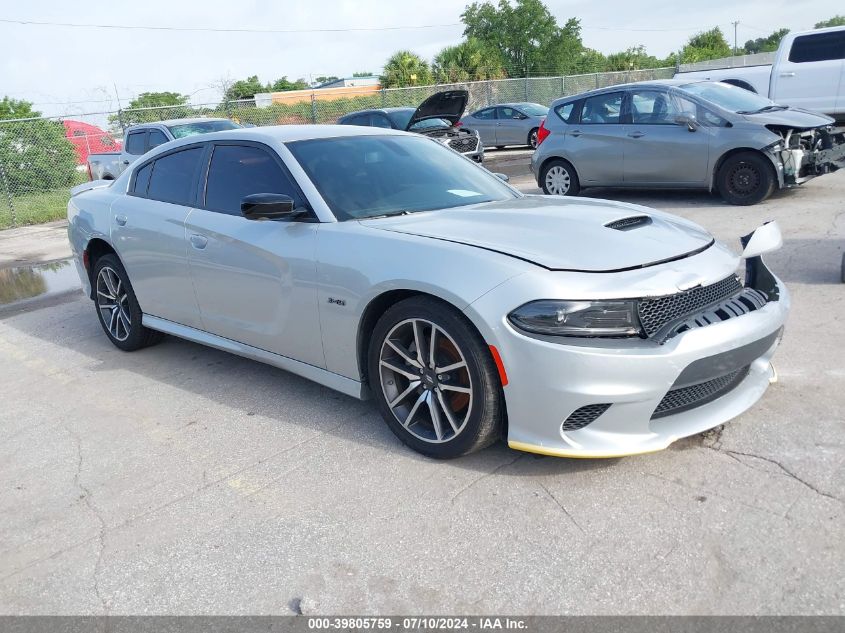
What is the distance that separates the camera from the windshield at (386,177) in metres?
4.12

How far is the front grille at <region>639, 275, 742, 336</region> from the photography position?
10.2 ft

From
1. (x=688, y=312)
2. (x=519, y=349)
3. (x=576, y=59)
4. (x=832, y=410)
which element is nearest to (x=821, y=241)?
(x=832, y=410)

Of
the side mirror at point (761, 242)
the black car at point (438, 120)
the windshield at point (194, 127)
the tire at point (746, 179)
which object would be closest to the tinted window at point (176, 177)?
the side mirror at point (761, 242)

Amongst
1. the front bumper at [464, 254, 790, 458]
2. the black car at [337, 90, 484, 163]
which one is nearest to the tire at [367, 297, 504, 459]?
the front bumper at [464, 254, 790, 458]

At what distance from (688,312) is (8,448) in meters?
3.65

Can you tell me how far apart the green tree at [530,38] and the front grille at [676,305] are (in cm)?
6475

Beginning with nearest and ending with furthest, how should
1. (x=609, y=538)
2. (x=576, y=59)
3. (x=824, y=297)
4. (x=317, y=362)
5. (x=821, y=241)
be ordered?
(x=609, y=538), (x=317, y=362), (x=824, y=297), (x=821, y=241), (x=576, y=59)

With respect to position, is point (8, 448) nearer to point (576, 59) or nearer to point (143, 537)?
point (143, 537)

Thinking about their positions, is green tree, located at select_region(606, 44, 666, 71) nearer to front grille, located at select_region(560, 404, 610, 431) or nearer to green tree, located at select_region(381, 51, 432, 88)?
green tree, located at select_region(381, 51, 432, 88)

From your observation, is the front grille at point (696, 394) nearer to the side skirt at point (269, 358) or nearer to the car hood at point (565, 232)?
the car hood at point (565, 232)

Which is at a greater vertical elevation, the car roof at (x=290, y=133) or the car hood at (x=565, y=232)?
the car roof at (x=290, y=133)

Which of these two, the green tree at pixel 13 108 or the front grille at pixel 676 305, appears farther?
the green tree at pixel 13 108

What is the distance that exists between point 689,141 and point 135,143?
10233 mm

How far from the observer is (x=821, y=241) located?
24.0ft
